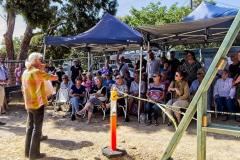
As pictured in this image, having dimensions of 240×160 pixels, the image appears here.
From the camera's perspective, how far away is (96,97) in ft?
34.9

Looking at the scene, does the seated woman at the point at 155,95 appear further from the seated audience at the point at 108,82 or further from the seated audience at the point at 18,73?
the seated audience at the point at 18,73

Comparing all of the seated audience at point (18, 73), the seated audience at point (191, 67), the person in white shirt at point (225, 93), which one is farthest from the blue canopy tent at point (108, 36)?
the seated audience at point (18, 73)

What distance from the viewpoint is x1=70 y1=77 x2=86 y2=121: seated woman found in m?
10.7

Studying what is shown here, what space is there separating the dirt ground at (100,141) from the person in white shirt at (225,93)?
36.7 inches

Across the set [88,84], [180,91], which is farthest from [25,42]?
[180,91]

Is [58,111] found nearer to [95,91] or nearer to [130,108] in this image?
[95,91]

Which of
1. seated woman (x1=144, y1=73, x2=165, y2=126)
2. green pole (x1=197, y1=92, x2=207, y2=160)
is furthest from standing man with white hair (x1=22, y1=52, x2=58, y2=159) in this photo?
seated woman (x1=144, y1=73, x2=165, y2=126)

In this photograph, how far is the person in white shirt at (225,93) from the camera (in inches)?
384

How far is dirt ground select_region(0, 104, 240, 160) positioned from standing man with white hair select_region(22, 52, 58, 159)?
15.6 inches

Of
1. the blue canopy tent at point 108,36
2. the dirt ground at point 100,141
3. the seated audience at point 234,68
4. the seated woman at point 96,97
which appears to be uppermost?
the blue canopy tent at point 108,36

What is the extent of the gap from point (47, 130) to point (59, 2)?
10962 mm

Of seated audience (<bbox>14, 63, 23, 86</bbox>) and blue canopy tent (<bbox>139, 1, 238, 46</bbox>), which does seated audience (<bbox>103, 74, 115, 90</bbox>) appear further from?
seated audience (<bbox>14, 63, 23, 86</bbox>)

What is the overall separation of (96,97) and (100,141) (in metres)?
2.59

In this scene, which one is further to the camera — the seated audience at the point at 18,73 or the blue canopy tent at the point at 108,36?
the seated audience at the point at 18,73
